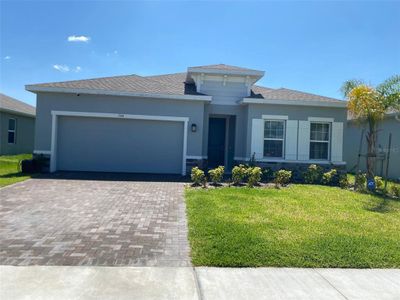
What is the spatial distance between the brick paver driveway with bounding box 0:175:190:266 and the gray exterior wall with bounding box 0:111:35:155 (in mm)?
11225

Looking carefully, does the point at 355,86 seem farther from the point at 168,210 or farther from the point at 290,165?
the point at 168,210

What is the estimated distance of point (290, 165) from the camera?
13586mm

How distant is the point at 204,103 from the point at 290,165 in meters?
4.51

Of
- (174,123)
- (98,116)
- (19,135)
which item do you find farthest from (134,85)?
(19,135)

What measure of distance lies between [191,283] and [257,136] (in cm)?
1018

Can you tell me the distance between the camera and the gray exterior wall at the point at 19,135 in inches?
743

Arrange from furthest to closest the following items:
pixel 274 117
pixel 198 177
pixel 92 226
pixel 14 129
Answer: pixel 14 129 → pixel 274 117 → pixel 198 177 → pixel 92 226

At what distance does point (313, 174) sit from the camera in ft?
41.3

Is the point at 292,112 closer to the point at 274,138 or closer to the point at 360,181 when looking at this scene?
the point at 274,138

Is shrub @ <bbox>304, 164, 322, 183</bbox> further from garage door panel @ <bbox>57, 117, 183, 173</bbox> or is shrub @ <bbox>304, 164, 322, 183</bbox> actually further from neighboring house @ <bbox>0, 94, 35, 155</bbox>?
neighboring house @ <bbox>0, 94, 35, 155</bbox>

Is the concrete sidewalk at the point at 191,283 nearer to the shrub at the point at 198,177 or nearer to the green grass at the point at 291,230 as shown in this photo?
the green grass at the point at 291,230

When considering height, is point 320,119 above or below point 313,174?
above

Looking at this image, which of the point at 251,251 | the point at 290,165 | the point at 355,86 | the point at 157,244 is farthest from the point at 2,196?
the point at 355,86

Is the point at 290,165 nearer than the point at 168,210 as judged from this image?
No
